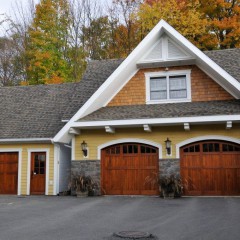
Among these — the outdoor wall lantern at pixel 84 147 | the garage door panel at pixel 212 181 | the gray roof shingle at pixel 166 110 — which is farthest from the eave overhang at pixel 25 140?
the garage door panel at pixel 212 181

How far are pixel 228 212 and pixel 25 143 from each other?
35.1ft

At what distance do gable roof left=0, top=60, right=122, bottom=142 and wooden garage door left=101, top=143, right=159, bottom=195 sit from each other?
117 inches

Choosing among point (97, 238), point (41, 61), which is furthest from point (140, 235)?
point (41, 61)

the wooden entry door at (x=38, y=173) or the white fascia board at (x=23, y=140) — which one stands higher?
the white fascia board at (x=23, y=140)

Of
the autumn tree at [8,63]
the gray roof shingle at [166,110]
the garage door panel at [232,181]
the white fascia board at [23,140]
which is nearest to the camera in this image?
the gray roof shingle at [166,110]

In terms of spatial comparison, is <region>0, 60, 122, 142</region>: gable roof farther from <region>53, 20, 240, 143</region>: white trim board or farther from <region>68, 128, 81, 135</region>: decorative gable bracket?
<region>53, 20, 240, 143</region>: white trim board

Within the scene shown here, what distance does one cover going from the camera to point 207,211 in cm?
1070

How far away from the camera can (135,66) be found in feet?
54.0

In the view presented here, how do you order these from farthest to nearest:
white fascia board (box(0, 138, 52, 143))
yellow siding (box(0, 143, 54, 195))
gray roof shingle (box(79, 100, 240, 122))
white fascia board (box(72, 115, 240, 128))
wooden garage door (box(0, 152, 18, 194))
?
wooden garage door (box(0, 152, 18, 194))
yellow siding (box(0, 143, 54, 195))
white fascia board (box(0, 138, 52, 143))
gray roof shingle (box(79, 100, 240, 122))
white fascia board (box(72, 115, 240, 128))

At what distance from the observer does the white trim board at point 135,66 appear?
49.0 ft

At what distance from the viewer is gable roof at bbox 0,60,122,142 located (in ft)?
57.9

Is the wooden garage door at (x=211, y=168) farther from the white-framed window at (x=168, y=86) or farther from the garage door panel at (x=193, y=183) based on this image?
the white-framed window at (x=168, y=86)

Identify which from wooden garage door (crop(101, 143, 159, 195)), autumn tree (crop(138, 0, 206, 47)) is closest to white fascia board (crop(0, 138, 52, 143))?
wooden garage door (crop(101, 143, 159, 195))

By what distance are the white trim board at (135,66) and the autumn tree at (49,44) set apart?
13.1 m
